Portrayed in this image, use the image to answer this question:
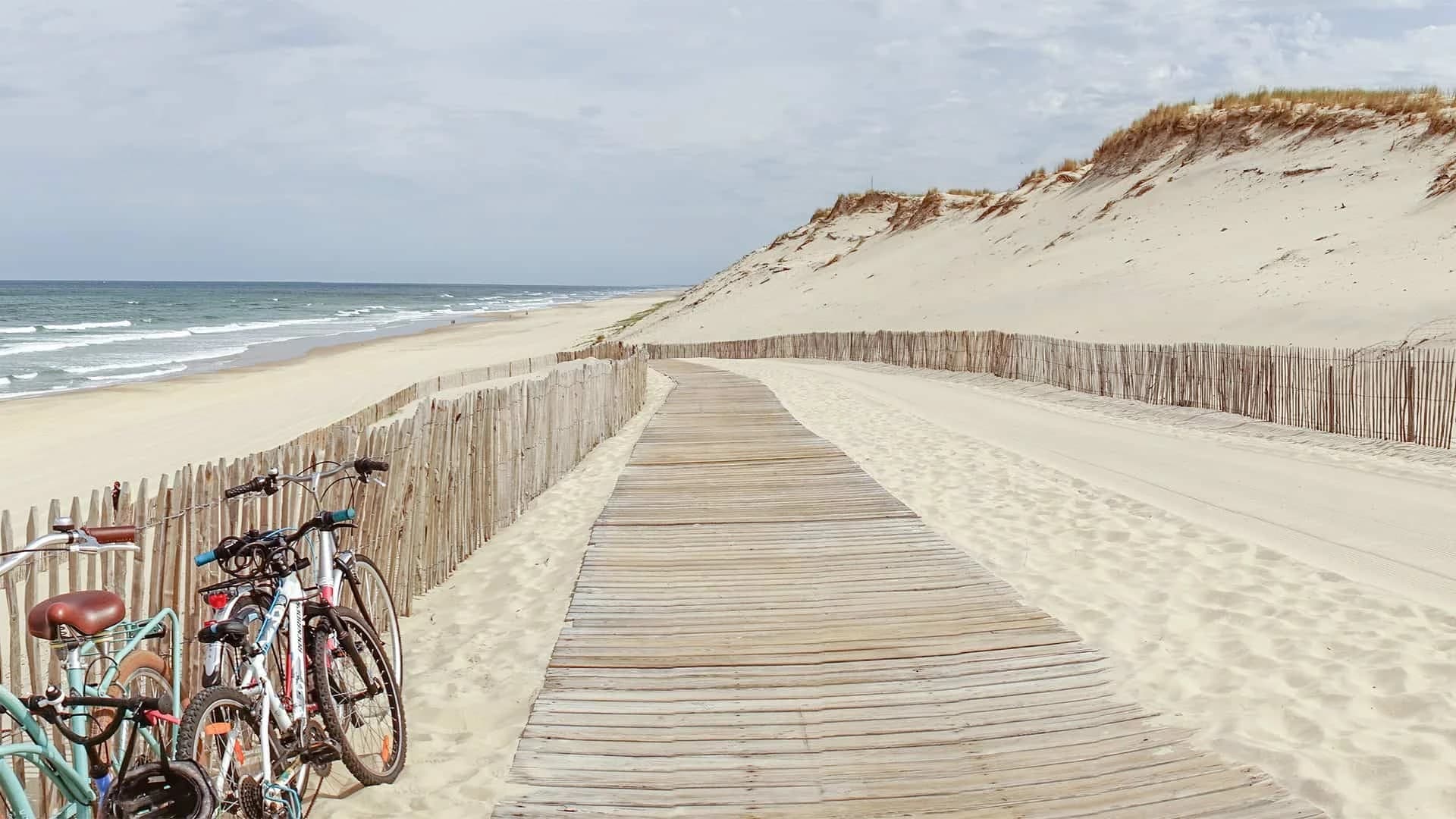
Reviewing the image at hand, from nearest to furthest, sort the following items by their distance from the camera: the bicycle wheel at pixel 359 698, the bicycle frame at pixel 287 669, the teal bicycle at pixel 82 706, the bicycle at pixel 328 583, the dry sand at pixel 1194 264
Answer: the teal bicycle at pixel 82 706
the bicycle frame at pixel 287 669
the bicycle at pixel 328 583
the bicycle wheel at pixel 359 698
the dry sand at pixel 1194 264

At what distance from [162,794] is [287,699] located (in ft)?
2.46

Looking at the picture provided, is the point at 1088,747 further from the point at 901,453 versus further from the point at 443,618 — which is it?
the point at 901,453

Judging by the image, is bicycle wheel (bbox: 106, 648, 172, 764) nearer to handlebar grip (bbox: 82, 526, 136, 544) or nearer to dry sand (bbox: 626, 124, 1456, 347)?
handlebar grip (bbox: 82, 526, 136, 544)

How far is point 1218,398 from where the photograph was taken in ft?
47.3

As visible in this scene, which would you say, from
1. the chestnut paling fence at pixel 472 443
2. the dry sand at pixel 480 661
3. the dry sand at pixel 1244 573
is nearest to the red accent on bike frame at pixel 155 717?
the chestnut paling fence at pixel 472 443

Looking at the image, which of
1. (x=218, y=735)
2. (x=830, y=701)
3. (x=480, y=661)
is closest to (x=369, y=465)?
(x=218, y=735)

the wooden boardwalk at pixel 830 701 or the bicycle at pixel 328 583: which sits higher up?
the bicycle at pixel 328 583

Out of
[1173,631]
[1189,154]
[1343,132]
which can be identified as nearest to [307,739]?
[1173,631]

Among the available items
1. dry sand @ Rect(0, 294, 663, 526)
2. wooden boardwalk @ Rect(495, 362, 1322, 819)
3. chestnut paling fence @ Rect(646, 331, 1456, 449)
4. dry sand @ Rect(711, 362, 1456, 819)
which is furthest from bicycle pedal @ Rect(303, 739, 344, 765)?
chestnut paling fence @ Rect(646, 331, 1456, 449)

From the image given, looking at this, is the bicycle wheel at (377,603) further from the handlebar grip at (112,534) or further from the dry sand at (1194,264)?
the dry sand at (1194,264)

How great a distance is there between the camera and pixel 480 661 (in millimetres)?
5086

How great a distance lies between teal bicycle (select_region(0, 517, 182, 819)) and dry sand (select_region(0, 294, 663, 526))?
867 cm

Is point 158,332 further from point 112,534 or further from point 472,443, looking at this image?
point 112,534

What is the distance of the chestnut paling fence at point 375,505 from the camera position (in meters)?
3.33
